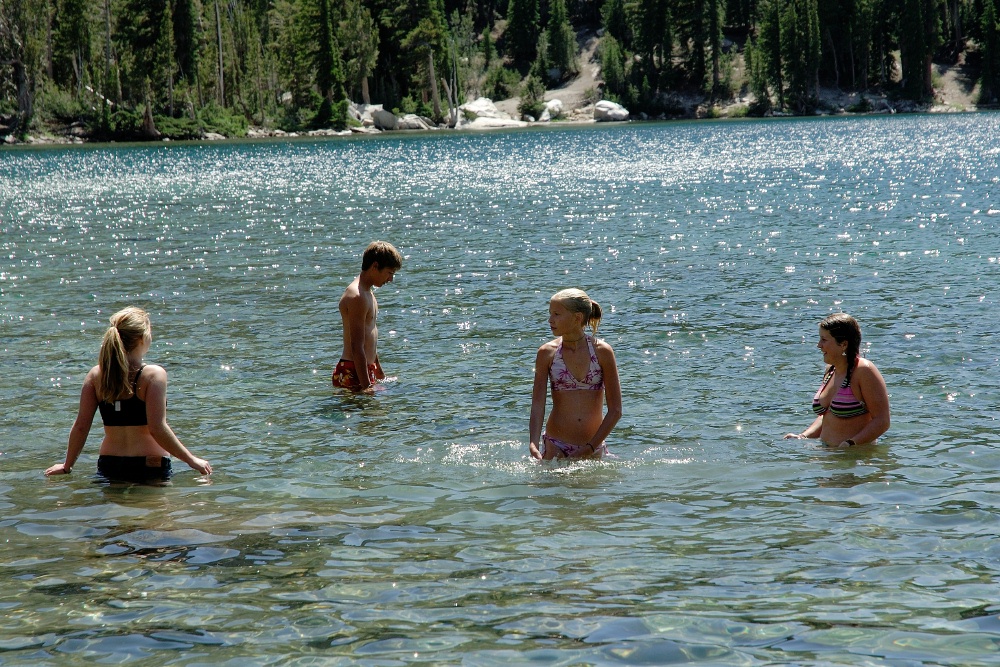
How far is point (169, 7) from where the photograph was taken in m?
106

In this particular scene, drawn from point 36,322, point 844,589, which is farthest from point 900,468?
point 36,322

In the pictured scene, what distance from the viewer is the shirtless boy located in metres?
10.1

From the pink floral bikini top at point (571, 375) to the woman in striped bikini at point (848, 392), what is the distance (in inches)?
76.6

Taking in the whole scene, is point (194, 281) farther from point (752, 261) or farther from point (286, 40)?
point (286, 40)

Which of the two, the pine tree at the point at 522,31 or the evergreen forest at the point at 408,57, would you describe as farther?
the pine tree at the point at 522,31

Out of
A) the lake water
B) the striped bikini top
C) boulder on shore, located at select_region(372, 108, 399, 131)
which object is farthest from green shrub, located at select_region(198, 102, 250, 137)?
the striped bikini top

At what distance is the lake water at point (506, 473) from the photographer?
5656 mm

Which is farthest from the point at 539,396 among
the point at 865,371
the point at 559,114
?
the point at 559,114

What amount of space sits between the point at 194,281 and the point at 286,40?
108745mm

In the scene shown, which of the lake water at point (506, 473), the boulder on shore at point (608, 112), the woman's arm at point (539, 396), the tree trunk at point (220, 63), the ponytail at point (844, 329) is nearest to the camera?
the lake water at point (506, 473)

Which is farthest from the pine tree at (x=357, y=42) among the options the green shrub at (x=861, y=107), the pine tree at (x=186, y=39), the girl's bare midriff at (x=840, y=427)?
the girl's bare midriff at (x=840, y=427)

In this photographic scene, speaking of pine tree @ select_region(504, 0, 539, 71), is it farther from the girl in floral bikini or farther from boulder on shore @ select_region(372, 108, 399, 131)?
the girl in floral bikini

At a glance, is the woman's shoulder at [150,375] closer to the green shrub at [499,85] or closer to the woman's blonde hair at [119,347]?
the woman's blonde hair at [119,347]

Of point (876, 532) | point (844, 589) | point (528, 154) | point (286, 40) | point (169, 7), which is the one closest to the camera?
point (844, 589)
